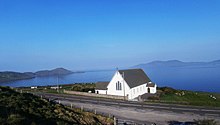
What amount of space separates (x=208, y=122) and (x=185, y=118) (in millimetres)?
9071

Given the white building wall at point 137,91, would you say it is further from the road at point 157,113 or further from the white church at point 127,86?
the road at point 157,113

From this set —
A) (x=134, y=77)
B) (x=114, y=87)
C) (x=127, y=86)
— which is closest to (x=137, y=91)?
(x=134, y=77)

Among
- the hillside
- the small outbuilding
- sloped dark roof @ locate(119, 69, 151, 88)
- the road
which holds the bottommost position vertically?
the road

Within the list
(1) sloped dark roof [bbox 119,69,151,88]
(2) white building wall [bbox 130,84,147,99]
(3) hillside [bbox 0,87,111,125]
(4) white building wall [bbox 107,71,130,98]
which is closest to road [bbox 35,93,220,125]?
(3) hillside [bbox 0,87,111,125]

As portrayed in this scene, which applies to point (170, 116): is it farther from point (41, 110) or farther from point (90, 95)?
point (90, 95)

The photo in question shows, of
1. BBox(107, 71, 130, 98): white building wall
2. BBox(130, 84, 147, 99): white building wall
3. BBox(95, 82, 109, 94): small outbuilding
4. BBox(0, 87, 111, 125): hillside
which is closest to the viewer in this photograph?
BBox(0, 87, 111, 125): hillside

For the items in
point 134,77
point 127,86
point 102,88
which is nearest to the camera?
point 127,86

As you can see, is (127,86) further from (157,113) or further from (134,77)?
(157,113)

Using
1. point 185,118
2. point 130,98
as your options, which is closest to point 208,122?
point 185,118

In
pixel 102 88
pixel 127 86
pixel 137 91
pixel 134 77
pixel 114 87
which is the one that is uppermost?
pixel 134 77

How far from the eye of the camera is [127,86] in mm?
54125

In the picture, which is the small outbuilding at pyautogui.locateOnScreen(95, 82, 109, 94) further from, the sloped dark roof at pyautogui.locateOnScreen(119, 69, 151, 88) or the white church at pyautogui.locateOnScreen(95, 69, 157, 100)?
the sloped dark roof at pyautogui.locateOnScreen(119, 69, 151, 88)

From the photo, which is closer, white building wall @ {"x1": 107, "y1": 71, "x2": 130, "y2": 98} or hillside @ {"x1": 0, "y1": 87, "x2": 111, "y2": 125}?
hillside @ {"x1": 0, "y1": 87, "x2": 111, "y2": 125}

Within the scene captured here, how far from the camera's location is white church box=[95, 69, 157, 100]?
54625 millimetres
